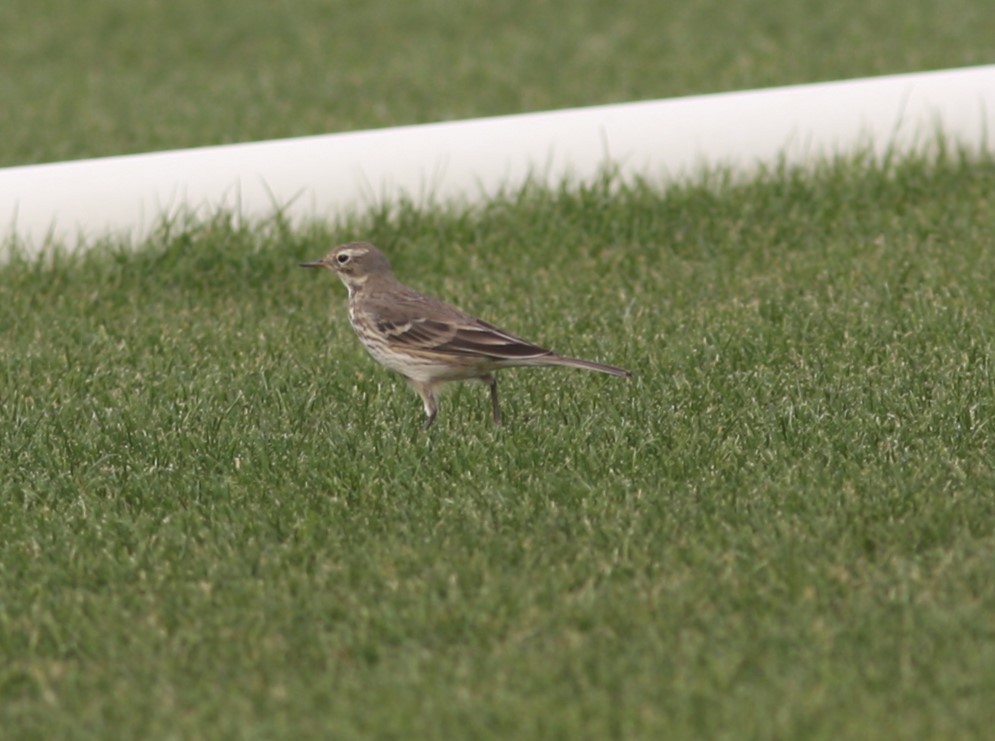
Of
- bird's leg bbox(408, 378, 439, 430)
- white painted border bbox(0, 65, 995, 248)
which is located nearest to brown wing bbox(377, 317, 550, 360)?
bird's leg bbox(408, 378, 439, 430)

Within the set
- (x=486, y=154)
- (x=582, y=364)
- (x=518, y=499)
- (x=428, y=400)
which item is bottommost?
(x=518, y=499)

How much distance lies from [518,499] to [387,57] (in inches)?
438

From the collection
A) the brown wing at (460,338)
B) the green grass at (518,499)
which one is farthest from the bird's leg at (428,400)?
the brown wing at (460,338)

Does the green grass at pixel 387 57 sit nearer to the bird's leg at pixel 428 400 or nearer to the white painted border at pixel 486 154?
the white painted border at pixel 486 154

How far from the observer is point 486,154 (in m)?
11.0

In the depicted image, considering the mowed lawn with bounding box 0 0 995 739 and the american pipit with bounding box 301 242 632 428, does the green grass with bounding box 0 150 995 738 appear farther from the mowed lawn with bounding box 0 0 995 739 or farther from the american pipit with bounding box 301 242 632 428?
the american pipit with bounding box 301 242 632 428

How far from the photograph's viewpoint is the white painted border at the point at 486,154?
10477mm

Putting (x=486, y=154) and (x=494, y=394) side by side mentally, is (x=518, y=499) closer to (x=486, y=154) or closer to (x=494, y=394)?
(x=494, y=394)

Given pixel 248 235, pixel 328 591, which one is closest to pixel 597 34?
pixel 248 235

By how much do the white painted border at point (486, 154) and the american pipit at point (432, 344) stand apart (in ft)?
10.8

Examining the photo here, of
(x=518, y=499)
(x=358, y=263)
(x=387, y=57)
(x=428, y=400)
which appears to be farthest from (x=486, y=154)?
(x=387, y=57)

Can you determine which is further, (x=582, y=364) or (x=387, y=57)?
(x=387, y=57)

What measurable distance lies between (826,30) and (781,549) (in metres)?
12.1

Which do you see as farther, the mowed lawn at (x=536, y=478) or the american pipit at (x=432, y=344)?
the american pipit at (x=432, y=344)
